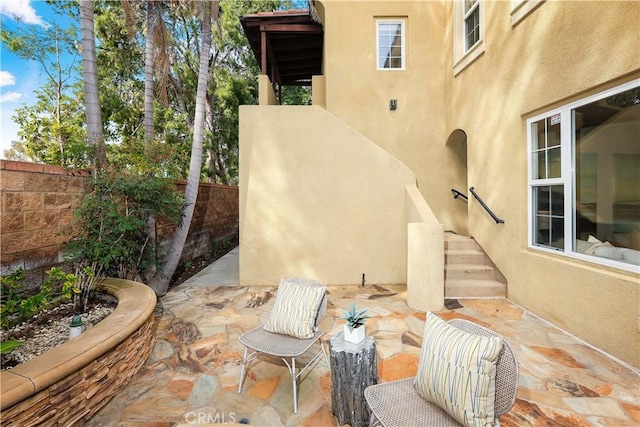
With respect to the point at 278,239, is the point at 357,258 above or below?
below

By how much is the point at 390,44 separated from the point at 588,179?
6.12 metres

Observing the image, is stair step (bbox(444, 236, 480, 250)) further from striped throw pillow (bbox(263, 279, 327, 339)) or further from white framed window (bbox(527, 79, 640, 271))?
striped throw pillow (bbox(263, 279, 327, 339))

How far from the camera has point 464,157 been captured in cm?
833

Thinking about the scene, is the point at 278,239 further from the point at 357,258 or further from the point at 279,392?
the point at 279,392

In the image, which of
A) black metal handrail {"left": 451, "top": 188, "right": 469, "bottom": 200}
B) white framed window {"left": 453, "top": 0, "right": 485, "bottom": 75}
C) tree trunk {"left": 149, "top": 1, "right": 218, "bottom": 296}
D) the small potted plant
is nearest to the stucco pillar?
the small potted plant

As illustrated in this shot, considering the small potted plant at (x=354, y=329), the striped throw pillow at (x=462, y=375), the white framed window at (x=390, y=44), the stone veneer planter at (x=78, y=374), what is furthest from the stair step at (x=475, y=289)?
the white framed window at (x=390, y=44)

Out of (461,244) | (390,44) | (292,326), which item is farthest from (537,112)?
(292,326)

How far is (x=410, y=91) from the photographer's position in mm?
8234

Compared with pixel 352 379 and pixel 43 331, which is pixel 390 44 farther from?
pixel 43 331

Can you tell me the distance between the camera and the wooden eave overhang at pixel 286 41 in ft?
25.9

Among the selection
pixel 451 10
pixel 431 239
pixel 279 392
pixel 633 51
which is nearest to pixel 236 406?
pixel 279 392

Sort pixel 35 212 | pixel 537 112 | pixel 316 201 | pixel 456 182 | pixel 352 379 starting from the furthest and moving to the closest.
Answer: pixel 456 182 → pixel 316 201 → pixel 537 112 → pixel 35 212 → pixel 352 379

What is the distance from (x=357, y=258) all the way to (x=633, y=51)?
5.16 m

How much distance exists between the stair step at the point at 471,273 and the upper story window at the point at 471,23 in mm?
5197
